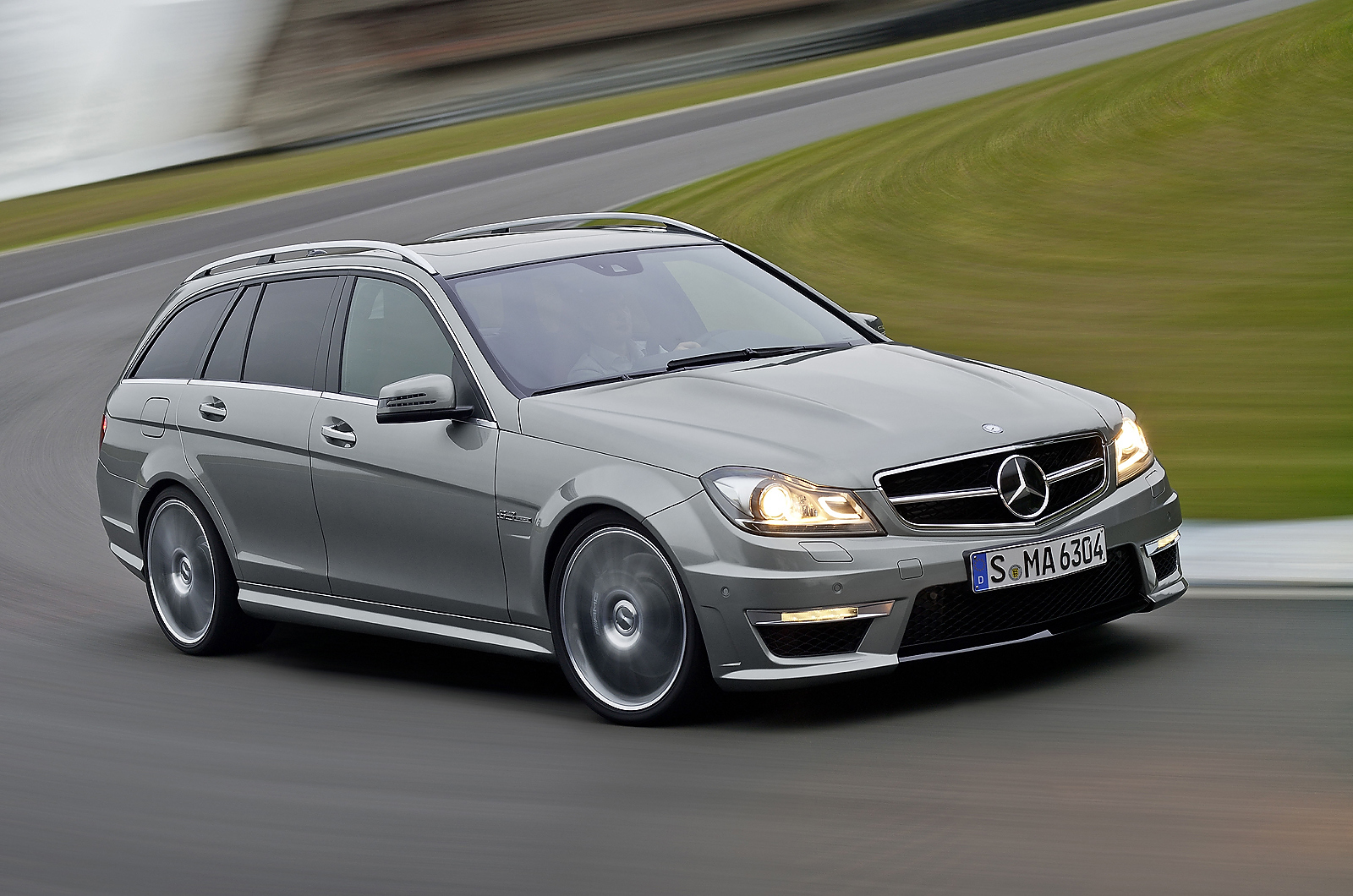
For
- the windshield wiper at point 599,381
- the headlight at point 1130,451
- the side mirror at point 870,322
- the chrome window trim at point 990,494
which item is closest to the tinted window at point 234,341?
the windshield wiper at point 599,381

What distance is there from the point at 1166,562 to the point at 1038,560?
2.60 ft

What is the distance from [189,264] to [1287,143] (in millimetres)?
13473

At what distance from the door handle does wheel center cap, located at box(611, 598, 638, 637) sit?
4.90ft

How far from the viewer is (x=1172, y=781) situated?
5.12 m

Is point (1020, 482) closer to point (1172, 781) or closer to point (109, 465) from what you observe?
point (1172, 781)

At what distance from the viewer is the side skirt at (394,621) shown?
6.53 metres

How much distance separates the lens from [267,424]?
758 cm

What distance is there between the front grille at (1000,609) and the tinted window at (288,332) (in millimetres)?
2856

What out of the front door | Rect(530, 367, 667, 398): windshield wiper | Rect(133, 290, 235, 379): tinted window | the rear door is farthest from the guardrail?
Rect(530, 367, 667, 398): windshield wiper

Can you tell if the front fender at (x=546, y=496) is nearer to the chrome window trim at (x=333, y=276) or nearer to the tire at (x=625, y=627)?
the tire at (x=625, y=627)

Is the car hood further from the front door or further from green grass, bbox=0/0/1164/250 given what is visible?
green grass, bbox=0/0/1164/250

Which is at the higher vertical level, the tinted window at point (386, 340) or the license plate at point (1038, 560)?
the tinted window at point (386, 340)

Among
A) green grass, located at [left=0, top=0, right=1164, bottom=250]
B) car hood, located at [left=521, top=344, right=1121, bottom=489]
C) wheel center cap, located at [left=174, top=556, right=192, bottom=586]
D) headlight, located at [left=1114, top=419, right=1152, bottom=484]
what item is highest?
green grass, located at [left=0, top=0, right=1164, bottom=250]

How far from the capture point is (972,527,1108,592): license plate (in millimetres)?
5832
